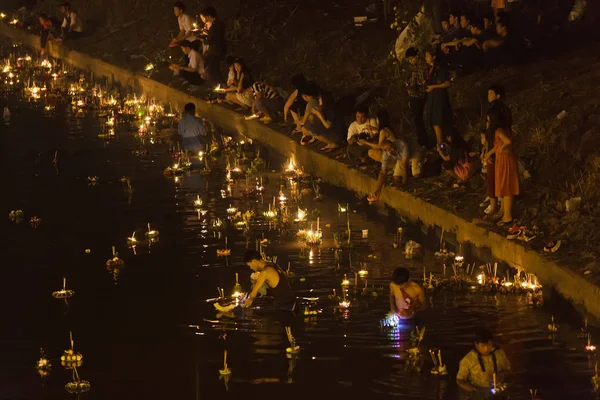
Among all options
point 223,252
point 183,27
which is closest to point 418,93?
point 223,252

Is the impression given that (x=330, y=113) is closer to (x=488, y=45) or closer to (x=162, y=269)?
(x=488, y=45)

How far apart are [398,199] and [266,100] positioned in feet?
20.2

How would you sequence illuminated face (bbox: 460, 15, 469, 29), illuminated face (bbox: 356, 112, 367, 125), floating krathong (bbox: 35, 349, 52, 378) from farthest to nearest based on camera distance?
illuminated face (bbox: 460, 15, 469, 29)
illuminated face (bbox: 356, 112, 367, 125)
floating krathong (bbox: 35, 349, 52, 378)

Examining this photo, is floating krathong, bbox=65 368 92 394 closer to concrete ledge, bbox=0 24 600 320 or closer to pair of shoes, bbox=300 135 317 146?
concrete ledge, bbox=0 24 600 320

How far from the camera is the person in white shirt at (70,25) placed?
35.7 metres

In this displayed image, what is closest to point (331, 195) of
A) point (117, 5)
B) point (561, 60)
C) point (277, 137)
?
point (277, 137)

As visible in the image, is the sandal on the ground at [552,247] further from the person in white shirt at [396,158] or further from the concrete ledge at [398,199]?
the person in white shirt at [396,158]

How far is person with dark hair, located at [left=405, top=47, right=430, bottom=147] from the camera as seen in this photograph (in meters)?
17.8

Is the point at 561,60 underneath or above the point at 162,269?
above

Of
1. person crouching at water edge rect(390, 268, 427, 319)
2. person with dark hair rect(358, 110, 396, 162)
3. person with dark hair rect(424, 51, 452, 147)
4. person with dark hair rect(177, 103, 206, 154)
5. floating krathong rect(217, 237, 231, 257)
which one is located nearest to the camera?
person crouching at water edge rect(390, 268, 427, 319)

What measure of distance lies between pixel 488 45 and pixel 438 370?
32.6 ft

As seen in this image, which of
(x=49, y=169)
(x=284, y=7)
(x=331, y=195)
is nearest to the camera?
(x=331, y=195)

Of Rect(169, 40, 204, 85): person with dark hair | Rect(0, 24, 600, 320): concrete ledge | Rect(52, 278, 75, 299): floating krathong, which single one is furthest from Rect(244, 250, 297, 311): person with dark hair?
Rect(169, 40, 204, 85): person with dark hair

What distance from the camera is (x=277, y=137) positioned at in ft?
69.5
